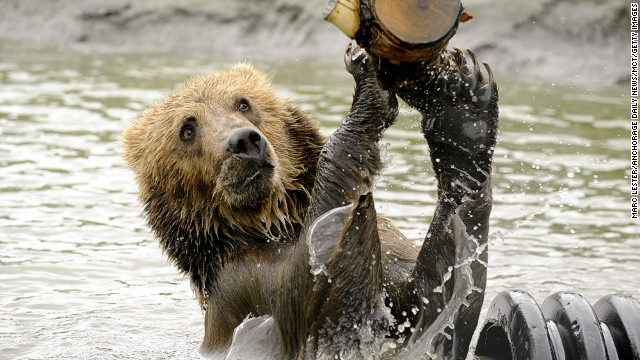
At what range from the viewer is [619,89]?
13.3 meters

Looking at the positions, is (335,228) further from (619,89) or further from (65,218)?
(619,89)

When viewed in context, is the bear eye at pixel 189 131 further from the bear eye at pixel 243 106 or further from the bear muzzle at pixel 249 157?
the bear muzzle at pixel 249 157

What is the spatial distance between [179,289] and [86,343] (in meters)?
1.23

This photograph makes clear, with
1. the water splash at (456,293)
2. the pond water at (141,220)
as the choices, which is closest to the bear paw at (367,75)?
the pond water at (141,220)

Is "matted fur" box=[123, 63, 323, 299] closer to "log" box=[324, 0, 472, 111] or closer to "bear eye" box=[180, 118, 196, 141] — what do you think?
"bear eye" box=[180, 118, 196, 141]

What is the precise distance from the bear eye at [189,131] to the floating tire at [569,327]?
5.78 feet

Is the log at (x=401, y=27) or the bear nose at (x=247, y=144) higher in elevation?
the log at (x=401, y=27)

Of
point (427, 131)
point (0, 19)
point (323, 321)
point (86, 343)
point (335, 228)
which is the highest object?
point (0, 19)

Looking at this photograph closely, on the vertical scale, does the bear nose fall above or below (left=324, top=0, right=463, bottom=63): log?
below

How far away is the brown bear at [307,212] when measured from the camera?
418 cm

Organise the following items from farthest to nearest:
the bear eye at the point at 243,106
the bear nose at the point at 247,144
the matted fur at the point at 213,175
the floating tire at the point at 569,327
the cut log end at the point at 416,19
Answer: the bear eye at the point at 243,106
the matted fur at the point at 213,175
the bear nose at the point at 247,144
the floating tire at the point at 569,327
the cut log end at the point at 416,19

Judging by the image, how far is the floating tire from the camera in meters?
3.99

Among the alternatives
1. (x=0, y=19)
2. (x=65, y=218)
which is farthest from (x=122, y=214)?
(x=0, y=19)

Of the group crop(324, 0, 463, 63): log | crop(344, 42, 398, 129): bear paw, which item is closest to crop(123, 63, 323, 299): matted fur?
crop(344, 42, 398, 129): bear paw
